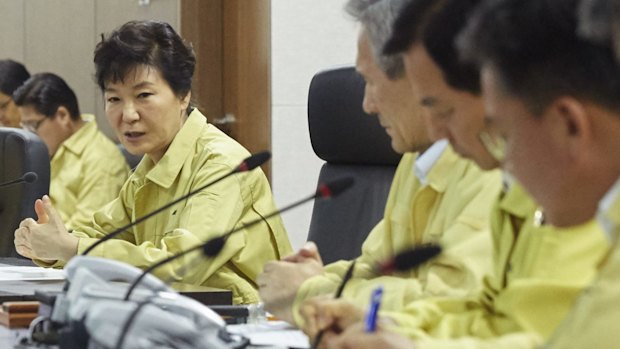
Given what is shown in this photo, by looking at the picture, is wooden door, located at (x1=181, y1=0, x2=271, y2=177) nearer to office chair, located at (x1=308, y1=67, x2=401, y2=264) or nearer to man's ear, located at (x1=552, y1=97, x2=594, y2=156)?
office chair, located at (x1=308, y1=67, x2=401, y2=264)

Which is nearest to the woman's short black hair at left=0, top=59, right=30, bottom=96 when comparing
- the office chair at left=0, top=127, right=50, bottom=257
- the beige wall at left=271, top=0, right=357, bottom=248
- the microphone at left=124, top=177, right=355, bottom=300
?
the beige wall at left=271, top=0, right=357, bottom=248

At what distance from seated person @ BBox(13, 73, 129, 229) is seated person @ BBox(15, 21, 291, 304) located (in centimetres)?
216

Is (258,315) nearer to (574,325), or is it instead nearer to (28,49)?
(574,325)

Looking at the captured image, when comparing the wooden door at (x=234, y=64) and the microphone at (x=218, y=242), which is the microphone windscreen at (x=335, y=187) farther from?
the wooden door at (x=234, y=64)

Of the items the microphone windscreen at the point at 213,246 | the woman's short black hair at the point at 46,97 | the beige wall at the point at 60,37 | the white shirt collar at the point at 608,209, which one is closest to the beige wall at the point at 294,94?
the woman's short black hair at the point at 46,97

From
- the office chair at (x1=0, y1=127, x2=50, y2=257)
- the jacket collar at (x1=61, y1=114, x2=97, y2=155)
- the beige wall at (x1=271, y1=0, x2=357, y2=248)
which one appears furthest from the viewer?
the jacket collar at (x1=61, y1=114, x2=97, y2=155)

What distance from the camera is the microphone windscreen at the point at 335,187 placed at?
1.73 metres

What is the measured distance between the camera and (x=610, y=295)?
0.99m

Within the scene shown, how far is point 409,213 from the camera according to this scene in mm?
2047

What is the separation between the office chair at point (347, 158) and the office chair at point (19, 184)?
136 cm

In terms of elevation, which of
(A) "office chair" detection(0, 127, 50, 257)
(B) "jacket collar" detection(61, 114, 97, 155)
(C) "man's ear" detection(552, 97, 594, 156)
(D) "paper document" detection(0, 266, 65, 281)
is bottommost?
(B) "jacket collar" detection(61, 114, 97, 155)

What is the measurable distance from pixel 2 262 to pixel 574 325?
2.61 m

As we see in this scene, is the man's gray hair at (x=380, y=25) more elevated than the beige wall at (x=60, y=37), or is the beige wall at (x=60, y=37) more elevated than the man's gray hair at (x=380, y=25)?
the man's gray hair at (x=380, y=25)

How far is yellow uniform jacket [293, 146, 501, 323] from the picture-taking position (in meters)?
1.81
